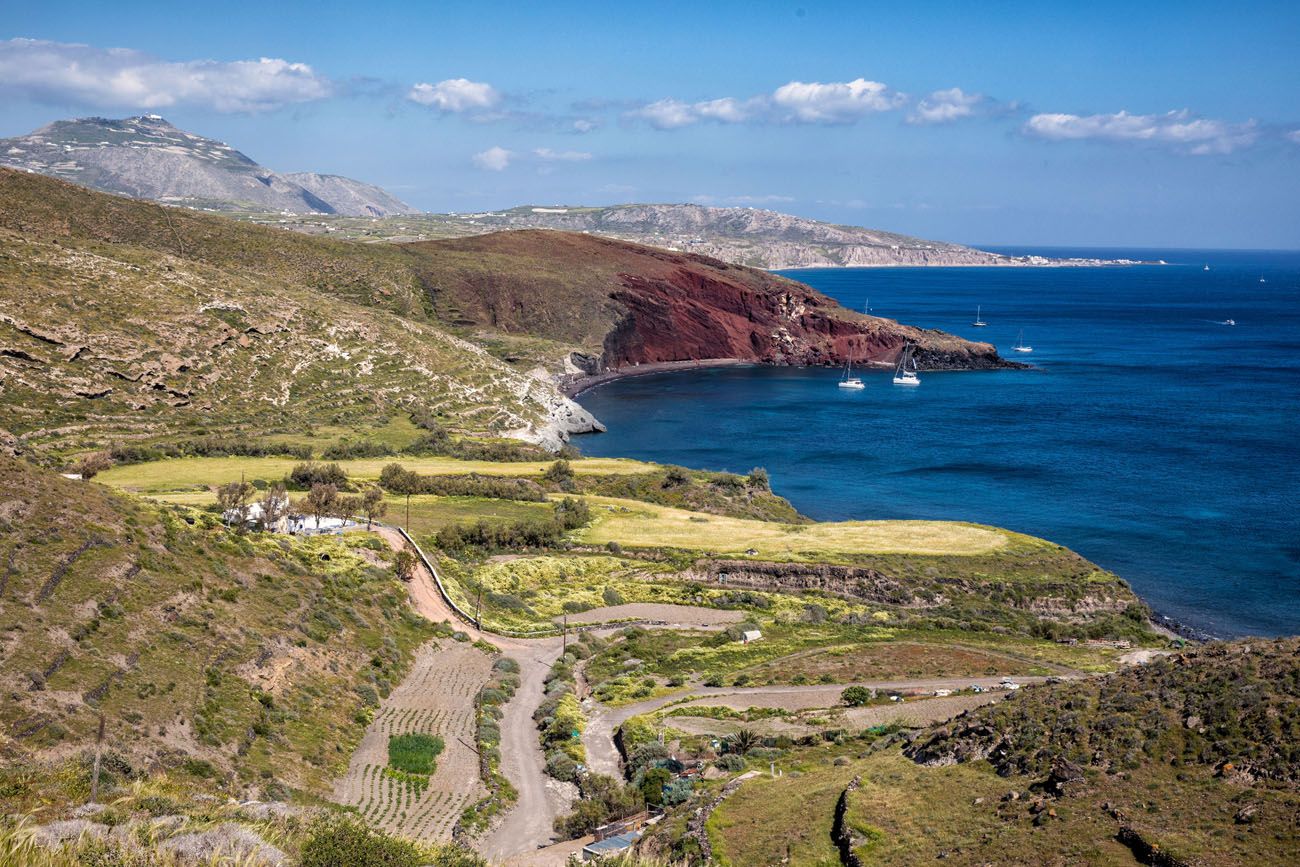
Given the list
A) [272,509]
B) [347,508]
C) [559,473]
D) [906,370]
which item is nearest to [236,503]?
[272,509]

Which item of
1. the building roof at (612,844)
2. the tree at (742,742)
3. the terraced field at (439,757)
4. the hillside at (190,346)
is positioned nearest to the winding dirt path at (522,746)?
the terraced field at (439,757)

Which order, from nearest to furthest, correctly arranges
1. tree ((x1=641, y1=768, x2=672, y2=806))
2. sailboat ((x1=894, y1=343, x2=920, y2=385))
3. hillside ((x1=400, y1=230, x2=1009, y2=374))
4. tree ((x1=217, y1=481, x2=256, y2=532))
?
tree ((x1=641, y1=768, x2=672, y2=806))
tree ((x1=217, y1=481, x2=256, y2=532))
sailboat ((x1=894, y1=343, x2=920, y2=385))
hillside ((x1=400, y1=230, x2=1009, y2=374))

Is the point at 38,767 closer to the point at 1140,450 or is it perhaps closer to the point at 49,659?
the point at 49,659

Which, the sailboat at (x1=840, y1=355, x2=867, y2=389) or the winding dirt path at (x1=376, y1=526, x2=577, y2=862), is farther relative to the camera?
the sailboat at (x1=840, y1=355, x2=867, y2=389)

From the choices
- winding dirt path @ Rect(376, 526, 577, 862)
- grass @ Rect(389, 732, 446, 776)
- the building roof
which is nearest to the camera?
the building roof

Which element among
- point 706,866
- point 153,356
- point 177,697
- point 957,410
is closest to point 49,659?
point 177,697

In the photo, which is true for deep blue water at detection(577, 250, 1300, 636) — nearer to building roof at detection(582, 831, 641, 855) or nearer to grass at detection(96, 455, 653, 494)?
grass at detection(96, 455, 653, 494)

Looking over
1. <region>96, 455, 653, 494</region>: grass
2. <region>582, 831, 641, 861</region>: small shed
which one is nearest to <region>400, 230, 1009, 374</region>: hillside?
<region>96, 455, 653, 494</region>: grass
